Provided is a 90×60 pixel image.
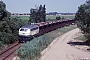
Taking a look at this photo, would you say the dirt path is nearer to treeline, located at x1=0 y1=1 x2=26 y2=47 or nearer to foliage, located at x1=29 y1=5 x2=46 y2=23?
treeline, located at x1=0 y1=1 x2=26 y2=47

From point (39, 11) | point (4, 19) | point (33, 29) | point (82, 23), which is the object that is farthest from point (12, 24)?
point (39, 11)

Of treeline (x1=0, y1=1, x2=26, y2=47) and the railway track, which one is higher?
treeline (x1=0, y1=1, x2=26, y2=47)

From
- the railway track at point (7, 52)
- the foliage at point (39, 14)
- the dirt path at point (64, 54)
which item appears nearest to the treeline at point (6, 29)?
the railway track at point (7, 52)

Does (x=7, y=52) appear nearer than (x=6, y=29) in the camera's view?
Yes

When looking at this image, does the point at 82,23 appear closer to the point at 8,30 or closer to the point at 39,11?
the point at 8,30

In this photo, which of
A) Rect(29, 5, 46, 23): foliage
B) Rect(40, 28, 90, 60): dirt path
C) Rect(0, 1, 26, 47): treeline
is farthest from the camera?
Rect(29, 5, 46, 23): foliage

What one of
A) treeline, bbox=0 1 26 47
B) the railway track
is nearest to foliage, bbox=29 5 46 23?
treeline, bbox=0 1 26 47

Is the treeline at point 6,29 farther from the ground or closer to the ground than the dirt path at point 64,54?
farther from the ground

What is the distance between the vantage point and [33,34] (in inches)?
1558

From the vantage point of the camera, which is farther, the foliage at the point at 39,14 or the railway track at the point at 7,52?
the foliage at the point at 39,14

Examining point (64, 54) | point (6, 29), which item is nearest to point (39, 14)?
point (6, 29)

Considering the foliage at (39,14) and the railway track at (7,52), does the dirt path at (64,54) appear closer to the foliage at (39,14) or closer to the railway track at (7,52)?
the railway track at (7,52)

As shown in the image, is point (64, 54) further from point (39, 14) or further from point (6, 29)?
point (39, 14)

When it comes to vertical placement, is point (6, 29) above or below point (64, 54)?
above
